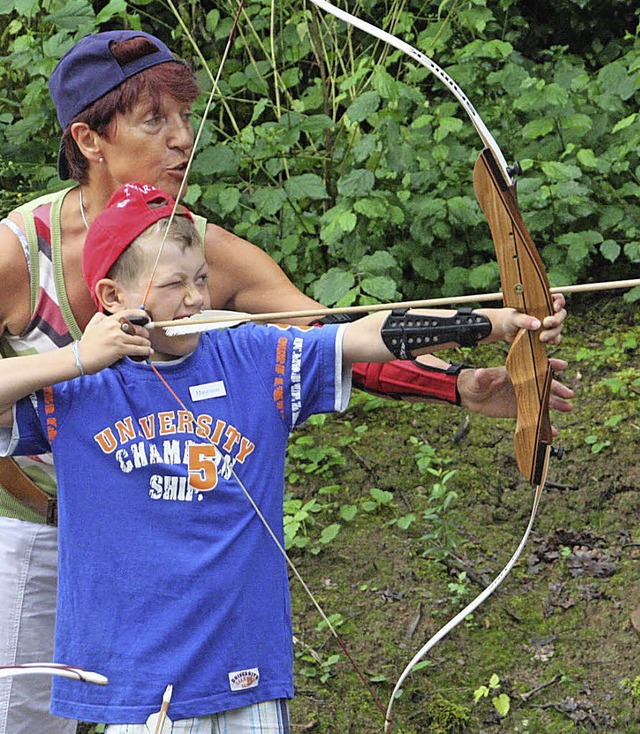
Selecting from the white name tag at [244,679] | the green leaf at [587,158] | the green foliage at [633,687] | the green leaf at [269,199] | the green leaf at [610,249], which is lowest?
the green foliage at [633,687]

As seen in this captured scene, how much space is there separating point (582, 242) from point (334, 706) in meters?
1.74

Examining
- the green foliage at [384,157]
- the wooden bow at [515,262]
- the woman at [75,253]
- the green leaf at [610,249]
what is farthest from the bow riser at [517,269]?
the green leaf at [610,249]

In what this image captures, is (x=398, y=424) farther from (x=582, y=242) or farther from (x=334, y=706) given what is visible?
(x=334, y=706)

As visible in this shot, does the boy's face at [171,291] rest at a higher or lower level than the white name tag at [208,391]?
higher

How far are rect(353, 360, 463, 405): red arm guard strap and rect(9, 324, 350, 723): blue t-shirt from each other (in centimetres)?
26

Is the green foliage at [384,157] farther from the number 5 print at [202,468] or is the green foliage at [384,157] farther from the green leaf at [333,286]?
the number 5 print at [202,468]

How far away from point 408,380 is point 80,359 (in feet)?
1.93

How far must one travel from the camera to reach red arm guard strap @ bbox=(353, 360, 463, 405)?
1840 millimetres

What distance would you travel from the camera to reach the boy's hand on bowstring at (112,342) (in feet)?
4.89

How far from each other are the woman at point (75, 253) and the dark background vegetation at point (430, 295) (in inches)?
32.9

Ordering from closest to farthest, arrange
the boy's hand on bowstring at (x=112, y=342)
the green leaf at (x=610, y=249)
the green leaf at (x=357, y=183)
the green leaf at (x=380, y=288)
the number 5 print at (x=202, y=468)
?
the boy's hand on bowstring at (x=112, y=342) → the number 5 print at (x=202, y=468) → the green leaf at (x=380, y=288) → the green leaf at (x=357, y=183) → the green leaf at (x=610, y=249)

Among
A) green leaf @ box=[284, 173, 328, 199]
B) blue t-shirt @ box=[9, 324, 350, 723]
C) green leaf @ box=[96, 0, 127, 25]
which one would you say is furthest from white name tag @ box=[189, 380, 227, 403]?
green leaf @ box=[96, 0, 127, 25]

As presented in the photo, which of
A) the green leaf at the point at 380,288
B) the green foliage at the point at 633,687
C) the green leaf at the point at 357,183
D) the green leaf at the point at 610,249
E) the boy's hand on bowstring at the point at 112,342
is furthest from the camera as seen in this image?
the green leaf at the point at 610,249

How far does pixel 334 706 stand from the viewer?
254cm
